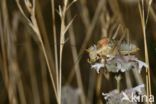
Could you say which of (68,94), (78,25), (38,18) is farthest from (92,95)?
(78,25)

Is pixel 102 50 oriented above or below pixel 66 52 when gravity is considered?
above

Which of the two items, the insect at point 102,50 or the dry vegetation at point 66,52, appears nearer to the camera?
the insect at point 102,50

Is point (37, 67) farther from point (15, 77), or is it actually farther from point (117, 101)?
point (117, 101)

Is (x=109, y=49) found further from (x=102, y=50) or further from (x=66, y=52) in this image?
(x=66, y=52)

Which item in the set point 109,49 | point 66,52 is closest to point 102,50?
point 109,49

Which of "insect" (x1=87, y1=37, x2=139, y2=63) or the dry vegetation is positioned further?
the dry vegetation

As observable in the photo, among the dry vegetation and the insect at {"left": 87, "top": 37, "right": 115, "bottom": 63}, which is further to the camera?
the dry vegetation

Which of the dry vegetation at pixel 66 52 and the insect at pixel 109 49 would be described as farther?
the dry vegetation at pixel 66 52

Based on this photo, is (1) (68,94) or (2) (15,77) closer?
(1) (68,94)
